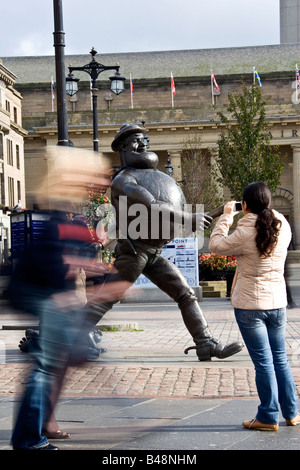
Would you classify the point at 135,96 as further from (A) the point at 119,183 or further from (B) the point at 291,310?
(A) the point at 119,183

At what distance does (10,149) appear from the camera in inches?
2469

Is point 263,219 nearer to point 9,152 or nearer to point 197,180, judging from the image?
point 197,180

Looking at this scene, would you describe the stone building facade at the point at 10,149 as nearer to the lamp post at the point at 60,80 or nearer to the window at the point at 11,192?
the window at the point at 11,192

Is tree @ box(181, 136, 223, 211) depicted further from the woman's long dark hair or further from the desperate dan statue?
the woman's long dark hair

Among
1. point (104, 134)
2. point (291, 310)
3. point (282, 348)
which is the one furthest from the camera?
point (104, 134)

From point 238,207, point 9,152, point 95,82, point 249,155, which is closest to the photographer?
point 238,207

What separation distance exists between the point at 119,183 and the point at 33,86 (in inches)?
2576

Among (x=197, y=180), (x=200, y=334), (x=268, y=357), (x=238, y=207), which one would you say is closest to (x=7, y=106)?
(x=197, y=180)

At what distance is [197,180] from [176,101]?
65.5 feet

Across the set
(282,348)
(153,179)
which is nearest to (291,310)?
(153,179)

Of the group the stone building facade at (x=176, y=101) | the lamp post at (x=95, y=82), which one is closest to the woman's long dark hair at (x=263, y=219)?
the lamp post at (x=95, y=82)

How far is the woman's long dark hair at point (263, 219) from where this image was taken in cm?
501

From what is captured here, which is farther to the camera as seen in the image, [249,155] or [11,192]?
[11,192]

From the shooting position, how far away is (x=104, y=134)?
60.3 meters
